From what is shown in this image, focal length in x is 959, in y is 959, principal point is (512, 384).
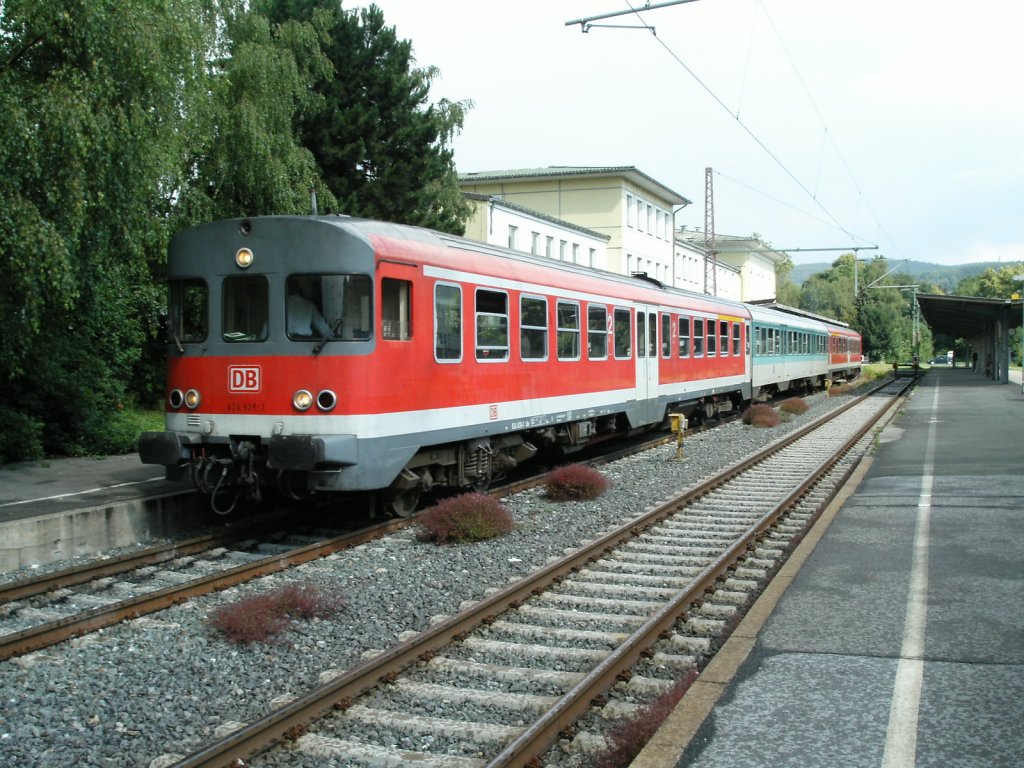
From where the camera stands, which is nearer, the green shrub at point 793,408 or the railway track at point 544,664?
the railway track at point 544,664

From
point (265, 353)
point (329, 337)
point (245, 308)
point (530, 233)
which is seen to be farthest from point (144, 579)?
point (530, 233)

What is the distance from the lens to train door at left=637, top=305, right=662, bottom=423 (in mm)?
15805

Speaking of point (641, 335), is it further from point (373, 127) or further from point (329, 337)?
point (373, 127)

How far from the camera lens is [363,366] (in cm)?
858

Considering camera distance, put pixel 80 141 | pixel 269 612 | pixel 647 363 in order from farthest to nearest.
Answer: pixel 647 363, pixel 80 141, pixel 269 612

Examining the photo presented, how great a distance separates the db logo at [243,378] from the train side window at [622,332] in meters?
6.83

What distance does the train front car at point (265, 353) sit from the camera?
855cm

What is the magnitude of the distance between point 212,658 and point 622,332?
10.1 metres

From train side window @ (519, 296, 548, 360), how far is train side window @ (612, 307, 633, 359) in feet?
8.78

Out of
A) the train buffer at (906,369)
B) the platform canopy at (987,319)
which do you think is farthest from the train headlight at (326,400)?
the train buffer at (906,369)

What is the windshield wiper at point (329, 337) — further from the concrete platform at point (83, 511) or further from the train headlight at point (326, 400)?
the concrete platform at point (83, 511)

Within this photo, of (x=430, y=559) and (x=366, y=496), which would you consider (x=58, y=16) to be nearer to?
(x=366, y=496)

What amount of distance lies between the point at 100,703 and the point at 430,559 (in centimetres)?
376

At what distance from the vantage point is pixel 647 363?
52.9ft
